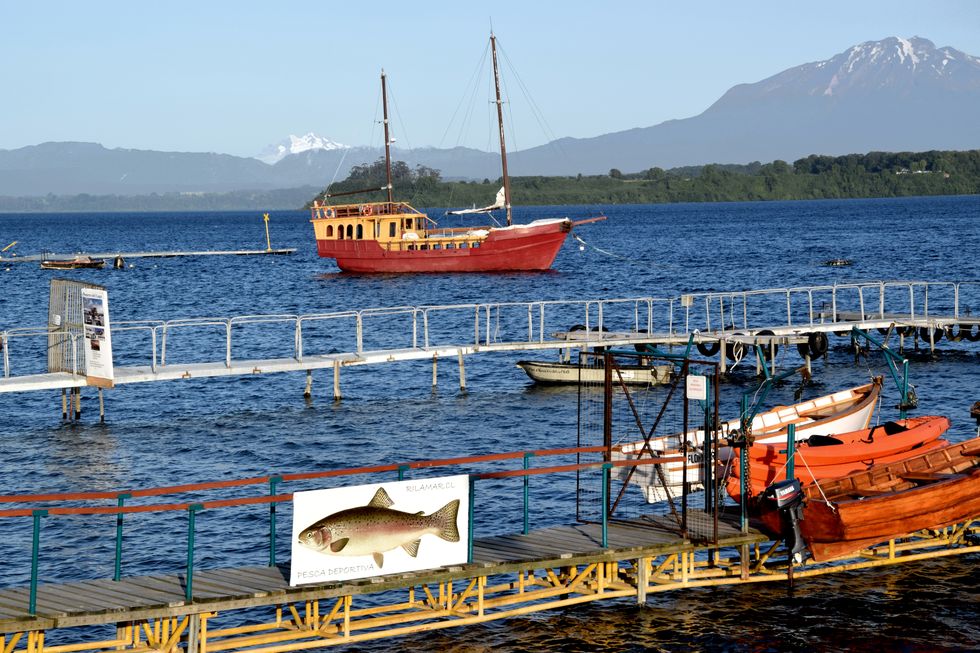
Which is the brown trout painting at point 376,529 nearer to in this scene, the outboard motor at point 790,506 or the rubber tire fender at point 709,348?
the outboard motor at point 790,506

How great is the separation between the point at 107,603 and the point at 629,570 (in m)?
8.12

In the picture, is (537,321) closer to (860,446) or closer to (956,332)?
(956,332)

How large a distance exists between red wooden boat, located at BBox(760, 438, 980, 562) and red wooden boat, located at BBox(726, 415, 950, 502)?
66cm

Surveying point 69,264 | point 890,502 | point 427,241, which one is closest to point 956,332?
point 890,502

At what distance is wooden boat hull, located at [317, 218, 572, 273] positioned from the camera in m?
94.2

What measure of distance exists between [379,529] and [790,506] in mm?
6411

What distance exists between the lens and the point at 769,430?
26.8 metres

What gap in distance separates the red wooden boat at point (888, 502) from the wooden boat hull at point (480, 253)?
70789 millimetres

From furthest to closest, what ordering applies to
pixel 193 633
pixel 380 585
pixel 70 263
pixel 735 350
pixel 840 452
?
pixel 70 263 → pixel 735 350 → pixel 840 452 → pixel 380 585 → pixel 193 633

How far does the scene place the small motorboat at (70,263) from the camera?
11544cm

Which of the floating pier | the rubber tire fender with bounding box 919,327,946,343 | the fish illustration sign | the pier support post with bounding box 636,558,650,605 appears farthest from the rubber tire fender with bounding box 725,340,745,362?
the fish illustration sign

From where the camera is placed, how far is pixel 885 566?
22.4 meters

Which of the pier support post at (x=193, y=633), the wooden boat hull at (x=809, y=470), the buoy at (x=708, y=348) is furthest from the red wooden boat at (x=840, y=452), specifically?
the buoy at (x=708, y=348)

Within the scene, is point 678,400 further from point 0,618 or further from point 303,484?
point 0,618
